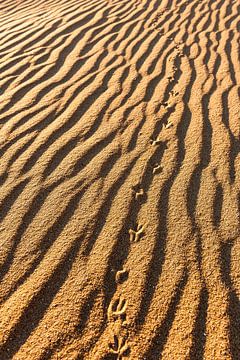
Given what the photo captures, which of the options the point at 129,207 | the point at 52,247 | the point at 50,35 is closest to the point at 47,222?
the point at 52,247

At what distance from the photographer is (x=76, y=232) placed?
2473mm

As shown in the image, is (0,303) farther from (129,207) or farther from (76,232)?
(129,207)

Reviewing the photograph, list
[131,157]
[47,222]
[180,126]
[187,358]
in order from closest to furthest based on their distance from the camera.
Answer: [187,358]
[47,222]
[131,157]
[180,126]

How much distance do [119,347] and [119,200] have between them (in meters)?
1.09

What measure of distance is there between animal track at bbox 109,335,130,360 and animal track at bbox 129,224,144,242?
0.67 metres

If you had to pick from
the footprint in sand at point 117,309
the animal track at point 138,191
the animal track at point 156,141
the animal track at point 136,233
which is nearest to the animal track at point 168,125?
the animal track at point 156,141

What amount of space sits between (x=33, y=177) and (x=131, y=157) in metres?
0.84

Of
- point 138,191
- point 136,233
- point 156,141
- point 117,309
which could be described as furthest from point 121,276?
point 156,141

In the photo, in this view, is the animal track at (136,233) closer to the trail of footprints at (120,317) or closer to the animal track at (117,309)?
the trail of footprints at (120,317)

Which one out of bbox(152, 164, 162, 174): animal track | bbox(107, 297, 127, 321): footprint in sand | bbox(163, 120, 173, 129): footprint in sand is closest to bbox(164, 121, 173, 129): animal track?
bbox(163, 120, 173, 129): footprint in sand

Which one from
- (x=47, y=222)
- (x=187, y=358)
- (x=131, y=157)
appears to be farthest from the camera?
(x=131, y=157)

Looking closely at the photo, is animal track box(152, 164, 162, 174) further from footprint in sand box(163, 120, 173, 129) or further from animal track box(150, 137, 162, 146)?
footprint in sand box(163, 120, 173, 129)

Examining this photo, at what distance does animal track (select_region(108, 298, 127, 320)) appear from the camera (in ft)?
6.66

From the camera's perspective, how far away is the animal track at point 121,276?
7.22 feet
